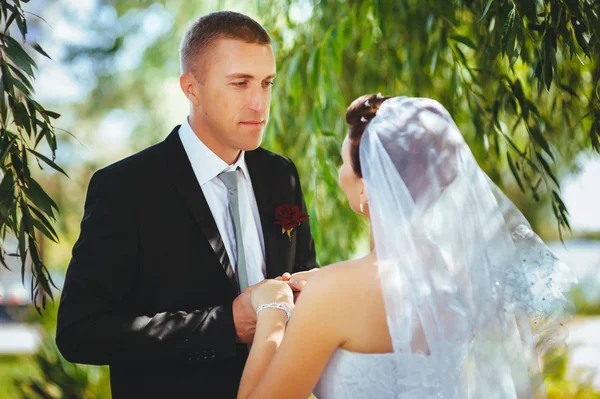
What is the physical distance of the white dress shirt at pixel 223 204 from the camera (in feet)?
8.20

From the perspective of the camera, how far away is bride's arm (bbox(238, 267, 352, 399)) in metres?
2.01

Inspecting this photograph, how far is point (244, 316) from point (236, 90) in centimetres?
78

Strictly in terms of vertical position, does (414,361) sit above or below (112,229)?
below

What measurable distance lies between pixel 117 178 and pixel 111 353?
0.58 m

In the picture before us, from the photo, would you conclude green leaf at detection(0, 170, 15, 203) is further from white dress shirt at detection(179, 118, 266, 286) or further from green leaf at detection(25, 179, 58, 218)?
white dress shirt at detection(179, 118, 266, 286)

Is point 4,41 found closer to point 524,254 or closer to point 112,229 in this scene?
point 112,229

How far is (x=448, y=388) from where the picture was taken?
6.80 feet

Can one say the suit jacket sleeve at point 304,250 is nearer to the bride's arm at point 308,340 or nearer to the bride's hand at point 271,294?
the bride's hand at point 271,294

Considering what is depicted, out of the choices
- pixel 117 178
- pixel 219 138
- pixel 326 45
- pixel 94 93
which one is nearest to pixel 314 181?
pixel 326 45

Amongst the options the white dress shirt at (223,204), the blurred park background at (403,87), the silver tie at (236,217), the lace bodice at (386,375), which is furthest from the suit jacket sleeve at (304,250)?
the blurred park background at (403,87)

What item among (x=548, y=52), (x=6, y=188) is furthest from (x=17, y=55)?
(x=548, y=52)

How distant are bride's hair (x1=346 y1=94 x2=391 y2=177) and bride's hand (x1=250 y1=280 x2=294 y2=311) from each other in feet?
1.47

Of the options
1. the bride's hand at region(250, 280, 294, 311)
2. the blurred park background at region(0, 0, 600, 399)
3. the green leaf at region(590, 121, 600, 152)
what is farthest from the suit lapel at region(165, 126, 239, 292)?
the green leaf at region(590, 121, 600, 152)

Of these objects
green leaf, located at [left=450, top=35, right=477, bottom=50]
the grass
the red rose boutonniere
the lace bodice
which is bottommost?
the grass
